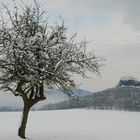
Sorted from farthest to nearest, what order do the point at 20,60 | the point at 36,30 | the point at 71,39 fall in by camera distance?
the point at 71,39 → the point at 36,30 → the point at 20,60

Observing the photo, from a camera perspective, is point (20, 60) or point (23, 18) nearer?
point (20, 60)

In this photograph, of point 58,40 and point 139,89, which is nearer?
point 58,40

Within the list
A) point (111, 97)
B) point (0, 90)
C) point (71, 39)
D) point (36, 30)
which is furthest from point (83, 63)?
point (111, 97)

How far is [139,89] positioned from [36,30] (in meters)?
71.8

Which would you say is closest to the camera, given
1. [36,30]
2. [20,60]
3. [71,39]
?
[20,60]

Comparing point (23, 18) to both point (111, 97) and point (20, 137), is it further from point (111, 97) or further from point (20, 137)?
point (111, 97)

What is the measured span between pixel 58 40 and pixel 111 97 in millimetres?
65314

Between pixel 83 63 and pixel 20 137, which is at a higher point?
pixel 83 63

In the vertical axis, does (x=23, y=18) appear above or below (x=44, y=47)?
above

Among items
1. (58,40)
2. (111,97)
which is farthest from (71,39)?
(111,97)

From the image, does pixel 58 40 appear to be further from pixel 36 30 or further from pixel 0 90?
pixel 0 90

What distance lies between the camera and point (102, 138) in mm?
26609

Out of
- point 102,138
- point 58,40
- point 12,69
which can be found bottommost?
point 102,138

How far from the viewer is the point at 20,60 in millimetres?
23297
